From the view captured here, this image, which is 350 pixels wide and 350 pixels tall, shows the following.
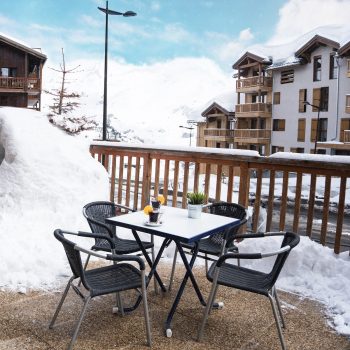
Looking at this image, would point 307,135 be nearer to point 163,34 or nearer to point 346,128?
point 346,128

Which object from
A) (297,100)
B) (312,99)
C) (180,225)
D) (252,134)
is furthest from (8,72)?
(180,225)

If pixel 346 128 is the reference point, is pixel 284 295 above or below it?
below

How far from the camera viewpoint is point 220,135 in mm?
33875

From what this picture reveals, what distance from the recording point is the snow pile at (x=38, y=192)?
436 cm

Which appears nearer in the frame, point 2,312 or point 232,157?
point 2,312

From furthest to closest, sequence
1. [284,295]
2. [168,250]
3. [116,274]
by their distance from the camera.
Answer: [168,250]
[284,295]
[116,274]

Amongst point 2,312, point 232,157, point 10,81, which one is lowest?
point 2,312

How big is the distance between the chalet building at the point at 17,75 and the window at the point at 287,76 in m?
17.2

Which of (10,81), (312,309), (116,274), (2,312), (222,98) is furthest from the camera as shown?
(222,98)

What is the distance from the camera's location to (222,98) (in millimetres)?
36594

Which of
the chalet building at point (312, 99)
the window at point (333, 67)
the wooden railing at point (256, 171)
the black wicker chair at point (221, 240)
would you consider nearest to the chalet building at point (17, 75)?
the chalet building at point (312, 99)

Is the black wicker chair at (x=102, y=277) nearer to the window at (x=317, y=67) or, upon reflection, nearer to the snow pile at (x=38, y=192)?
the snow pile at (x=38, y=192)

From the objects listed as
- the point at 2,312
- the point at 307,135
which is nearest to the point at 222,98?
the point at 307,135

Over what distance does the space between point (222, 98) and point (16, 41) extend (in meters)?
17.3
